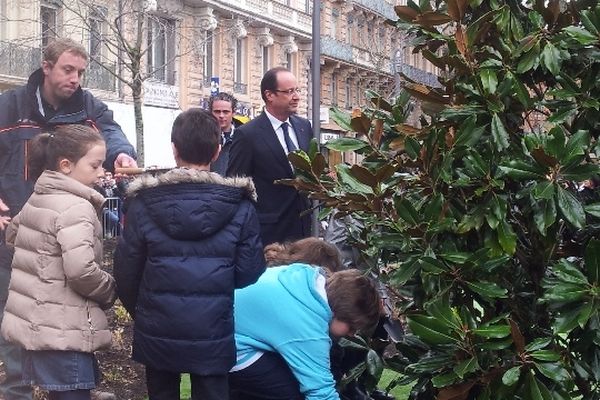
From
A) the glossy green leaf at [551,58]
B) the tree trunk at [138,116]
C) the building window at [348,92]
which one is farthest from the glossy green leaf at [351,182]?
the building window at [348,92]

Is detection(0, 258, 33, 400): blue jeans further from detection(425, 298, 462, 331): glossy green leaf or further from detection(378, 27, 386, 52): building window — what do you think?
detection(378, 27, 386, 52): building window

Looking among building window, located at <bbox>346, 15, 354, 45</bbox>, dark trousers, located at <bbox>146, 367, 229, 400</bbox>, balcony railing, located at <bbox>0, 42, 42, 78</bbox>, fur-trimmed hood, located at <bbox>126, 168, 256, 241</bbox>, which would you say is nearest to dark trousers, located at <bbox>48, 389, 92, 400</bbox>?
dark trousers, located at <bbox>146, 367, 229, 400</bbox>

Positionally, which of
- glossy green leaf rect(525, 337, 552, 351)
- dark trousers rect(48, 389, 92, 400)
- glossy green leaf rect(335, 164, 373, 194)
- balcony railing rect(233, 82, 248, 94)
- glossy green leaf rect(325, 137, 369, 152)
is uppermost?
balcony railing rect(233, 82, 248, 94)

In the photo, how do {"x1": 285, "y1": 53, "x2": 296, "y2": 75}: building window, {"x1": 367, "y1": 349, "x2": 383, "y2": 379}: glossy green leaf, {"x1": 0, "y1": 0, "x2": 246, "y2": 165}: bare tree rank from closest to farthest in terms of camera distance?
{"x1": 367, "y1": 349, "x2": 383, "y2": 379}: glossy green leaf
{"x1": 0, "y1": 0, "x2": 246, "y2": 165}: bare tree
{"x1": 285, "y1": 53, "x2": 296, "y2": 75}: building window

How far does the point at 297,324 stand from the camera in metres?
4.09

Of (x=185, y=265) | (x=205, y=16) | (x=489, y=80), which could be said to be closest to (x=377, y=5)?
(x=205, y=16)

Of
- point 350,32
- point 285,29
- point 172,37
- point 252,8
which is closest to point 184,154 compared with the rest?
point 172,37

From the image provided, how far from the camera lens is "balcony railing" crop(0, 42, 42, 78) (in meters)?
23.8

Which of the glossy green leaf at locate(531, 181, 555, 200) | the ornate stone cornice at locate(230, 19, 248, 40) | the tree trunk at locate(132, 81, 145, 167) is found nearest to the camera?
the glossy green leaf at locate(531, 181, 555, 200)

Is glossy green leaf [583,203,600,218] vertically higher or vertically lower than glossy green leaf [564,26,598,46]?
lower

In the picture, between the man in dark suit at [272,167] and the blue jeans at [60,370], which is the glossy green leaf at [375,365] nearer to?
the blue jeans at [60,370]

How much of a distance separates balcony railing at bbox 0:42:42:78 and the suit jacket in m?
19.5

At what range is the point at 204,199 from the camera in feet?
13.0

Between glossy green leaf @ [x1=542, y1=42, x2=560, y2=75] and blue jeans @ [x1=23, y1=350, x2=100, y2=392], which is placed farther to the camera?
blue jeans @ [x1=23, y1=350, x2=100, y2=392]
